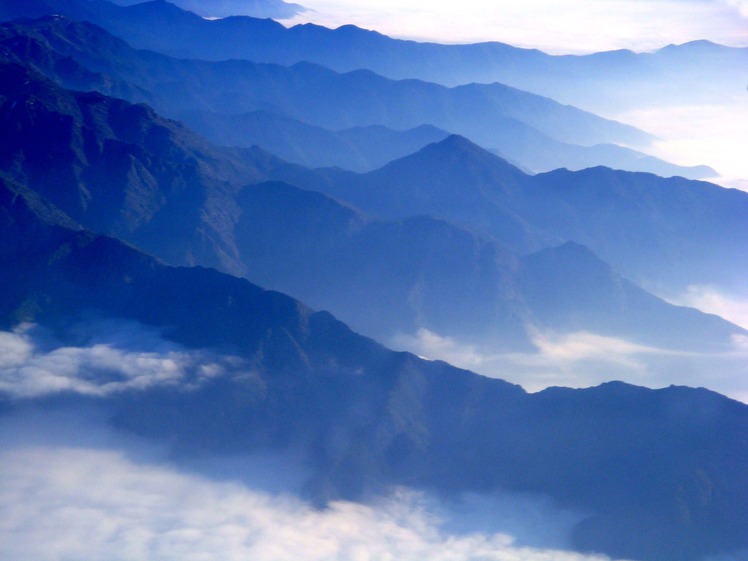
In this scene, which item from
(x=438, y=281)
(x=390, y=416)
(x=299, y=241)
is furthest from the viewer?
(x=299, y=241)

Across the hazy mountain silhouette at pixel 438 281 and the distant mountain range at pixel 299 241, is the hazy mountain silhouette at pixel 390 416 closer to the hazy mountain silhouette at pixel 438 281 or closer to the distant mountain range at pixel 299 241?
the distant mountain range at pixel 299 241

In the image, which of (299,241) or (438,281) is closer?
(438,281)

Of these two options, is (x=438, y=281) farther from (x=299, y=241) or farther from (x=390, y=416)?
(x=390, y=416)

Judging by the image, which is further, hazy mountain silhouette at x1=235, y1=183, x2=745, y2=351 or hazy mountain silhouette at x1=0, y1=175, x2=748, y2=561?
hazy mountain silhouette at x1=235, y1=183, x2=745, y2=351

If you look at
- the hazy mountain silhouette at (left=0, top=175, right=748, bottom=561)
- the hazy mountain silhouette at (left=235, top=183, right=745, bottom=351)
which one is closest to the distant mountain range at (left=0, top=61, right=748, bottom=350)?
the hazy mountain silhouette at (left=235, top=183, right=745, bottom=351)

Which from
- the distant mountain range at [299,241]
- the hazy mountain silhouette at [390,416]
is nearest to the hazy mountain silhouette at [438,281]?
the distant mountain range at [299,241]

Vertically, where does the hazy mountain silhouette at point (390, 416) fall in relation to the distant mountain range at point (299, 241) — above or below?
below

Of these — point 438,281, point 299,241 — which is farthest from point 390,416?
point 299,241

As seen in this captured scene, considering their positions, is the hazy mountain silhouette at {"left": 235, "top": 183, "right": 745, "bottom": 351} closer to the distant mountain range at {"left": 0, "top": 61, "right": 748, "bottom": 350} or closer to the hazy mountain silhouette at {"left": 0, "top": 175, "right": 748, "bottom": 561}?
the distant mountain range at {"left": 0, "top": 61, "right": 748, "bottom": 350}
